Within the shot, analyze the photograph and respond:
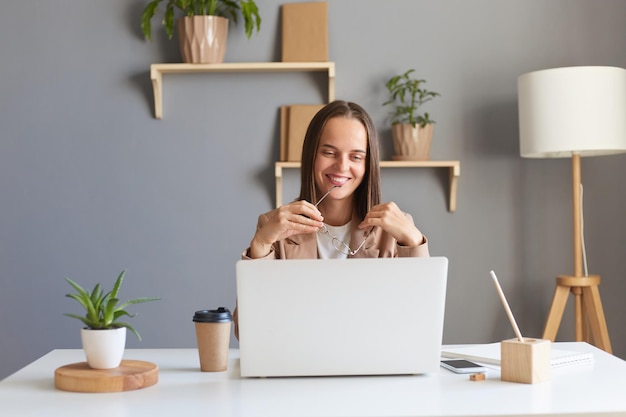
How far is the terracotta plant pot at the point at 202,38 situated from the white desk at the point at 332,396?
1.92m

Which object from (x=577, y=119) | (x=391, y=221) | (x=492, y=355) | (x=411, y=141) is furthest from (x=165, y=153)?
(x=492, y=355)

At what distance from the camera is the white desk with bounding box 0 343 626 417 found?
1239 mm

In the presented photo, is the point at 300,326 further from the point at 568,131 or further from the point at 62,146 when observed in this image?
the point at 62,146

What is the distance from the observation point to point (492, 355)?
169cm

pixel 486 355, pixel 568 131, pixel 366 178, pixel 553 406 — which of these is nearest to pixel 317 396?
pixel 553 406

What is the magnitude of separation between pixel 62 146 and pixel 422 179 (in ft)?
5.19

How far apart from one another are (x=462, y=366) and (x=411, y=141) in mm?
1818

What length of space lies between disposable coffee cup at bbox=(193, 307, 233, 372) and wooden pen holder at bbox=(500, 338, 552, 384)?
548 millimetres

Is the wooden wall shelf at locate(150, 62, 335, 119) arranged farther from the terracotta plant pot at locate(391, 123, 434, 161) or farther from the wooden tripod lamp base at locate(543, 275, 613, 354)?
the wooden tripod lamp base at locate(543, 275, 613, 354)

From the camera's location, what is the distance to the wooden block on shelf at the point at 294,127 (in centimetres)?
336

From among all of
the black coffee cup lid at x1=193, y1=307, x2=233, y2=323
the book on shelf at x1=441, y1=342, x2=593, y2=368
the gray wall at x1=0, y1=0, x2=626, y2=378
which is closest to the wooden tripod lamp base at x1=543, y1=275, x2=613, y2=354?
the gray wall at x1=0, y1=0, x2=626, y2=378

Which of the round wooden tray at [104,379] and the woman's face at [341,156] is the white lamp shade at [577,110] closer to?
the woman's face at [341,156]

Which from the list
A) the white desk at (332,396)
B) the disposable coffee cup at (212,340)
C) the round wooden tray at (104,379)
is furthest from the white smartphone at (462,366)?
the round wooden tray at (104,379)

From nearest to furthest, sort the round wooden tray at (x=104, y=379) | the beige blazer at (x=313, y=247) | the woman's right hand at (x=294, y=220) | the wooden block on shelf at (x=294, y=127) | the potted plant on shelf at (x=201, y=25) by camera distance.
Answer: the round wooden tray at (x=104, y=379), the woman's right hand at (x=294, y=220), the beige blazer at (x=313, y=247), the potted plant on shelf at (x=201, y=25), the wooden block on shelf at (x=294, y=127)
